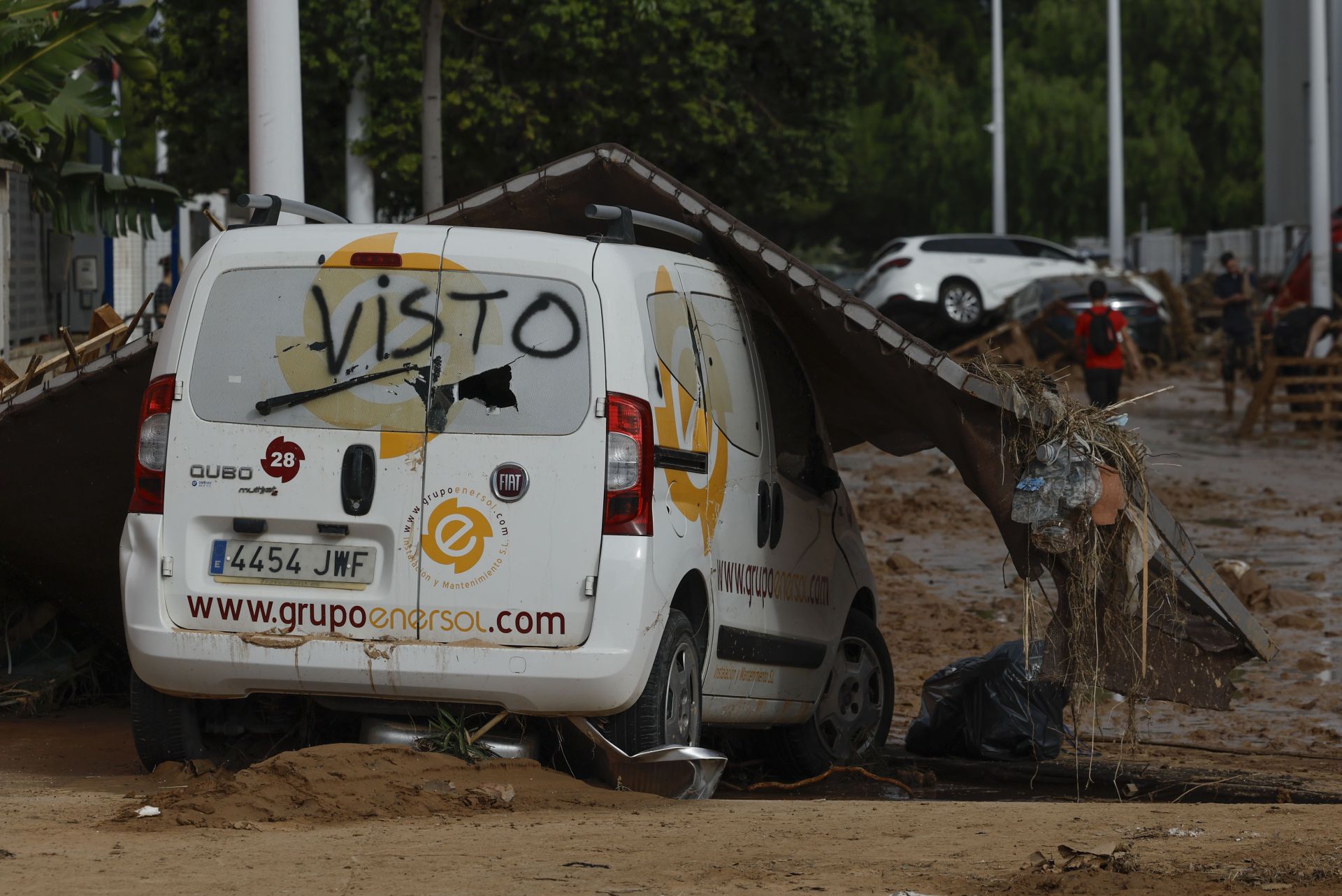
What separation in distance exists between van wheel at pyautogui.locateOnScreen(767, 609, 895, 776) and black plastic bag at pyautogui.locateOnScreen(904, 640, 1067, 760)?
0.30m

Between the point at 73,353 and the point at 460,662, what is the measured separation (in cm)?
327

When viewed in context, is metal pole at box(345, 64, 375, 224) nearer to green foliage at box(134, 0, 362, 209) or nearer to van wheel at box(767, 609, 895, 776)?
green foliage at box(134, 0, 362, 209)

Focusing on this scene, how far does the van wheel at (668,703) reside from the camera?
5945mm

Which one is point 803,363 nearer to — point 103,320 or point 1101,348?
point 103,320

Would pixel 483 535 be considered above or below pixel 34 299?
below

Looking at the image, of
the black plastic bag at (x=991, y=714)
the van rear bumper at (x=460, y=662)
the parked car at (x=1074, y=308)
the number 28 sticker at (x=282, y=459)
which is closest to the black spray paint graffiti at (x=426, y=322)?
the number 28 sticker at (x=282, y=459)

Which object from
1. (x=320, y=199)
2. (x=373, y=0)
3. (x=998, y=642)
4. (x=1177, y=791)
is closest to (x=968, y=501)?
(x=998, y=642)

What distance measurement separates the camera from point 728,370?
6.83 metres

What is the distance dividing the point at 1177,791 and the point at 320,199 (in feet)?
92.4

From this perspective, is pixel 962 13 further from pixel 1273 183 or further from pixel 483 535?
pixel 483 535

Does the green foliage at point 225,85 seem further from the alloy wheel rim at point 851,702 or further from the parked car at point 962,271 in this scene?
the alloy wheel rim at point 851,702

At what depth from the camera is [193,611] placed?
19.5 ft

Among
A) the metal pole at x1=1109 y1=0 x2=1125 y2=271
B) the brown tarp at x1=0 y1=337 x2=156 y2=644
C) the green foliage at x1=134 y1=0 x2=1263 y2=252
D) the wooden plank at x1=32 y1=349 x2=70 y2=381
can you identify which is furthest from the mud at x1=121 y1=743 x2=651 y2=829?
the metal pole at x1=1109 y1=0 x2=1125 y2=271

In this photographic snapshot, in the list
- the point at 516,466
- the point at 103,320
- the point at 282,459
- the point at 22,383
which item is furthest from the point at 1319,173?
the point at 282,459
